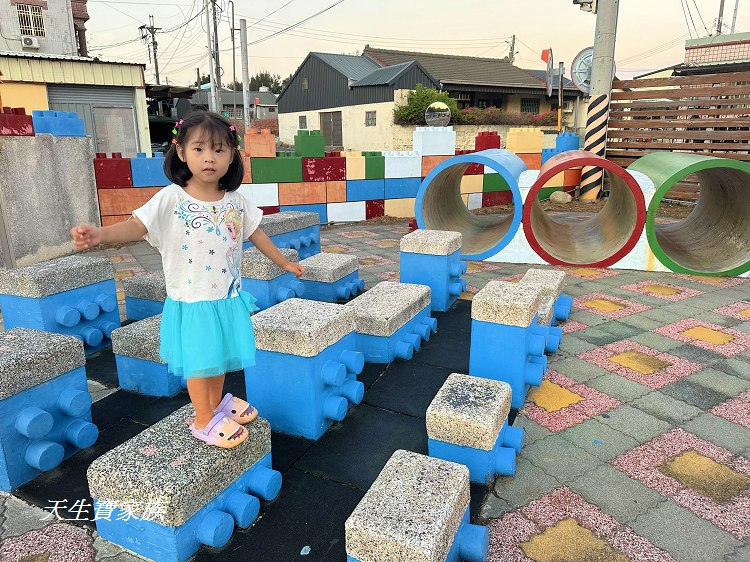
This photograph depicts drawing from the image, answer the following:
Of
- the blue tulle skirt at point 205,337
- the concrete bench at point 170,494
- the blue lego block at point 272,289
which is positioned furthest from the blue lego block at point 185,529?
the blue lego block at point 272,289

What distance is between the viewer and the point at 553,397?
3.48 meters

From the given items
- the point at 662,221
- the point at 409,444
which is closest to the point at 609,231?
the point at 662,221

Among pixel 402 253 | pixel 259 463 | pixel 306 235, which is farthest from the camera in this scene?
pixel 306 235

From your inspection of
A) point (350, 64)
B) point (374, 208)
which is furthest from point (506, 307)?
point (350, 64)

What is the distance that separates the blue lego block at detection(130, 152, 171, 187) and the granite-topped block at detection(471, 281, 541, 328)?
6.67 meters

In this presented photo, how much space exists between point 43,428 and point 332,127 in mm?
28818

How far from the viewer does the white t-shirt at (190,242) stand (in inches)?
87.2

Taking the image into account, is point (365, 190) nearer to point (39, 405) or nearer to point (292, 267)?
point (292, 267)

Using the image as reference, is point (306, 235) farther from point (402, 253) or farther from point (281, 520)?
point (281, 520)

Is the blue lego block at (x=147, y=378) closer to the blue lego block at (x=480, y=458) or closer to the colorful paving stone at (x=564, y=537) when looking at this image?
the blue lego block at (x=480, y=458)

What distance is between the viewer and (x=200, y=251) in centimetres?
226

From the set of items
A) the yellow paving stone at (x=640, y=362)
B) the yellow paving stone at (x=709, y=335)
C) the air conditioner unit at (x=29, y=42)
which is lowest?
the yellow paving stone at (x=640, y=362)

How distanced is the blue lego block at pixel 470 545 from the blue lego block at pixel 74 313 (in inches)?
125

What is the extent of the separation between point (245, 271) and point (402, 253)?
1588 mm
